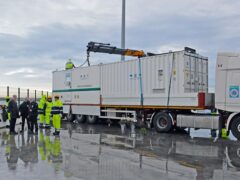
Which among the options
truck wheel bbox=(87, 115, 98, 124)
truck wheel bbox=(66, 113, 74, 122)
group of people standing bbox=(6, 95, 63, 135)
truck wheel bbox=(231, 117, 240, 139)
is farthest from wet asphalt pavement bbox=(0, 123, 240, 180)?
truck wheel bbox=(66, 113, 74, 122)

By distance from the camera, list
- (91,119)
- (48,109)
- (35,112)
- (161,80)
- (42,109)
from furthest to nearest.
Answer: (91,119)
(42,109)
(48,109)
(161,80)
(35,112)

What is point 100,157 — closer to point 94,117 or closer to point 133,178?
point 133,178

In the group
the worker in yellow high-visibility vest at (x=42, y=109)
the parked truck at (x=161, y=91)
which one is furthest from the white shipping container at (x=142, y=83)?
the worker in yellow high-visibility vest at (x=42, y=109)

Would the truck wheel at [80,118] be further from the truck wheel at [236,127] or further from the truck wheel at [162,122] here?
the truck wheel at [236,127]

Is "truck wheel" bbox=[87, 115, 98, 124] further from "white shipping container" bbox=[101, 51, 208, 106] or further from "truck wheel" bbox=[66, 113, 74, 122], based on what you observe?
"white shipping container" bbox=[101, 51, 208, 106]

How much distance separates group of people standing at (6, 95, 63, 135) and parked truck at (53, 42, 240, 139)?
11.1 feet

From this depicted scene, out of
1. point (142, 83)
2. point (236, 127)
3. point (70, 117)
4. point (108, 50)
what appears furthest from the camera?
point (70, 117)

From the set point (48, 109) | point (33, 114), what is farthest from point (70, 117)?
point (33, 114)

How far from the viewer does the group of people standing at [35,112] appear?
12.8 metres

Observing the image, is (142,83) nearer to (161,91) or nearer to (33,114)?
(161,91)

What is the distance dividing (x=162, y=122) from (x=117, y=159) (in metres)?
6.51

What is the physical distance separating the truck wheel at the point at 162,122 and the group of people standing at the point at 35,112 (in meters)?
4.17

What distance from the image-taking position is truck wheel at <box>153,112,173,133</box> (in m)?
13.7

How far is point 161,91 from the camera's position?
14055 millimetres
